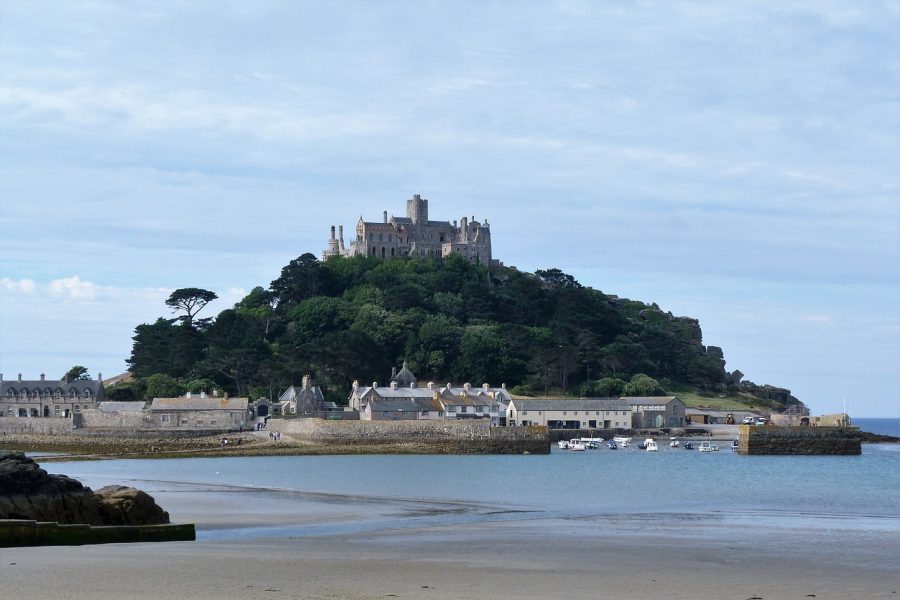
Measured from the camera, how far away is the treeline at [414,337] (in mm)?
92688

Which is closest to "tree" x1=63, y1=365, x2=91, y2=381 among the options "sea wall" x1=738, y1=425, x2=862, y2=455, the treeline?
the treeline

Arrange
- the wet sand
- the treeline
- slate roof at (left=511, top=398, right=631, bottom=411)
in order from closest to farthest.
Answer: the wet sand < slate roof at (left=511, top=398, right=631, bottom=411) < the treeline

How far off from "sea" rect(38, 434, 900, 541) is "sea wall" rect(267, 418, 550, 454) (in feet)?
8.25

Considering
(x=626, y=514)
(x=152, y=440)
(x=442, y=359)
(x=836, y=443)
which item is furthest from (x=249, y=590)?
(x=442, y=359)

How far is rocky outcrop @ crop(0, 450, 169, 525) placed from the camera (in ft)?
71.9

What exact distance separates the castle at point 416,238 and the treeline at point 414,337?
4.51 metres

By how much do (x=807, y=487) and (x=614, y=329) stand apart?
220 feet

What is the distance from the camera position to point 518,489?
40125 millimetres

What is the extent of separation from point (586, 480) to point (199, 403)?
41738mm

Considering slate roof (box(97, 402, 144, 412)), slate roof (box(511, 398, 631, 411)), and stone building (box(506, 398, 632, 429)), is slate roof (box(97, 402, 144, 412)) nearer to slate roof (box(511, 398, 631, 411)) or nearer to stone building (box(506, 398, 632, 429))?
stone building (box(506, 398, 632, 429))

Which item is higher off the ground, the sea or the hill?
the hill

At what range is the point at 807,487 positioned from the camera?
4141cm

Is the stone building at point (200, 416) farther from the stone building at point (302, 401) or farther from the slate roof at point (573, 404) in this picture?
the slate roof at point (573, 404)

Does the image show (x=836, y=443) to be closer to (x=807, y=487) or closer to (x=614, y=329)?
(x=807, y=487)
